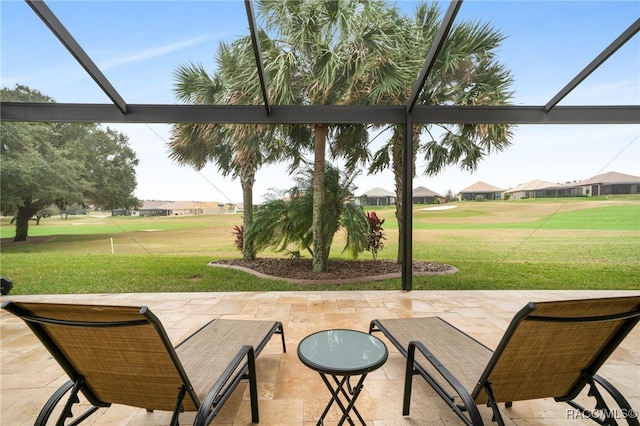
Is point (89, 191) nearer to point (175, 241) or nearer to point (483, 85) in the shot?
point (175, 241)

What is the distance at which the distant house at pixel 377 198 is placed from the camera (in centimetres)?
593

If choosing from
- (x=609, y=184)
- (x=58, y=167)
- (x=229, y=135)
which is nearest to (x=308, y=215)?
(x=229, y=135)

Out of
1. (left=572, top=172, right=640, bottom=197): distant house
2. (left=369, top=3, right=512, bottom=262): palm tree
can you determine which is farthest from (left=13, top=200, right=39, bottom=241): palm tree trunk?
(left=572, top=172, right=640, bottom=197): distant house

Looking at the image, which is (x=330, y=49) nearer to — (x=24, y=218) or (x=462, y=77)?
(x=462, y=77)

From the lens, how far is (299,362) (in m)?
2.35

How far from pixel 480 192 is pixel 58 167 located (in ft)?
31.7

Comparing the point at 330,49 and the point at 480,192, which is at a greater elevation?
the point at 330,49

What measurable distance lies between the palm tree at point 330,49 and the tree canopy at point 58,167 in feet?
16.1

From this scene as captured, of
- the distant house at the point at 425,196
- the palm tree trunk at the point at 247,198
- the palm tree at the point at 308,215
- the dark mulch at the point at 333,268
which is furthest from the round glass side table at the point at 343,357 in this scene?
the distant house at the point at 425,196

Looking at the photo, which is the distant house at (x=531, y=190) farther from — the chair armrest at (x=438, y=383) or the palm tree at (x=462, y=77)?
the chair armrest at (x=438, y=383)

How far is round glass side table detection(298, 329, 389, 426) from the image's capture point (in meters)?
1.40

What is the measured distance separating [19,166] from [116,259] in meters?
2.60

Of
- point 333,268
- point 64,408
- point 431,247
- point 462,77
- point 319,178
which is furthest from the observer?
point 431,247

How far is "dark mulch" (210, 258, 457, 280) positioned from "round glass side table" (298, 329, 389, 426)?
161 inches
